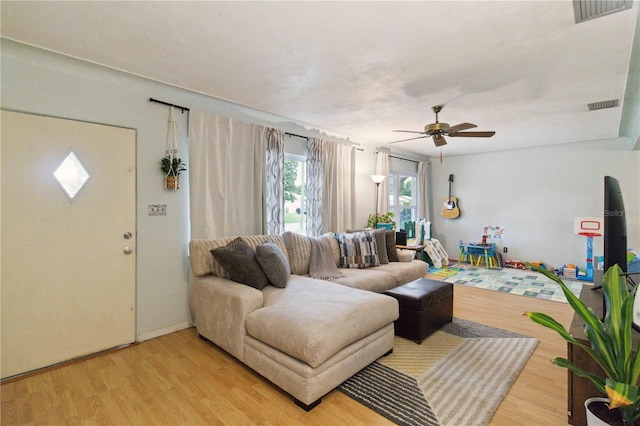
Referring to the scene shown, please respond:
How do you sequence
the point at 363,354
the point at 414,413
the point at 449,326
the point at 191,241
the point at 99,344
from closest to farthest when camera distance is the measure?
the point at 414,413 → the point at 363,354 → the point at 99,344 → the point at 191,241 → the point at 449,326

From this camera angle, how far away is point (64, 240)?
7.80 ft

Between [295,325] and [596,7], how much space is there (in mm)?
2571

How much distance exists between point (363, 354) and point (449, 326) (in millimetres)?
1397

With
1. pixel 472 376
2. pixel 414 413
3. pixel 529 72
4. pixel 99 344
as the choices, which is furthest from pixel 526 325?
pixel 99 344

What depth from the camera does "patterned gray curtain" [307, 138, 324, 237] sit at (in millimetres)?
4273

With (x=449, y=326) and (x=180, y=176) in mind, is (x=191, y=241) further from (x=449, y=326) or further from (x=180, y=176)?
(x=449, y=326)

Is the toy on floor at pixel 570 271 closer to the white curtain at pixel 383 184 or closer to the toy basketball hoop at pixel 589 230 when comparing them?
the toy basketball hoop at pixel 589 230

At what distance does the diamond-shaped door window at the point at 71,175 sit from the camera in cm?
238

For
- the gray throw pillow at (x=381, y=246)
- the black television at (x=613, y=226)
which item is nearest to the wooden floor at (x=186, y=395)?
the black television at (x=613, y=226)

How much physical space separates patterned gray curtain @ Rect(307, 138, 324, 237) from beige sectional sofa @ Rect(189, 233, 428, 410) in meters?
1.36

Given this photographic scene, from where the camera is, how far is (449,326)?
3094 millimetres

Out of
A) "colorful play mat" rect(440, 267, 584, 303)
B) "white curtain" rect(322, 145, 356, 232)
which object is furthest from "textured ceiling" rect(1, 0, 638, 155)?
"colorful play mat" rect(440, 267, 584, 303)

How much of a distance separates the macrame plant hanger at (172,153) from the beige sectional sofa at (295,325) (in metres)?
0.62

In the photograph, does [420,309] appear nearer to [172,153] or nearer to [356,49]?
[356,49]
